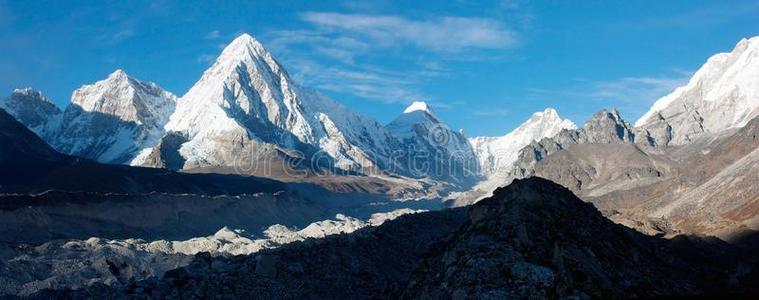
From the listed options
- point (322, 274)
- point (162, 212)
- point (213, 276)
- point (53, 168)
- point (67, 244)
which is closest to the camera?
point (213, 276)

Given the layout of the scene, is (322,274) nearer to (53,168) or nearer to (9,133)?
(53,168)

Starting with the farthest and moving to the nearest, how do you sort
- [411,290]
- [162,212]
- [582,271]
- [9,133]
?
[9,133] → [162,212] → [411,290] → [582,271]

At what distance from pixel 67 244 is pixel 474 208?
56.6 metres

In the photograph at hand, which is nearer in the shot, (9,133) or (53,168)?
(53,168)

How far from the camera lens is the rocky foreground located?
814 inches

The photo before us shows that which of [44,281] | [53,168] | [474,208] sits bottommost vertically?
[44,281]

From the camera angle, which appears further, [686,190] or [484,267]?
[686,190]

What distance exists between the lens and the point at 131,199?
109 m

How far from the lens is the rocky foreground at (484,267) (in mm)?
20672

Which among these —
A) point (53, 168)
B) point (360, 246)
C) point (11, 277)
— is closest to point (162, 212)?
point (53, 168)

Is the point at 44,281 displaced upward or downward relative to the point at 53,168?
downward

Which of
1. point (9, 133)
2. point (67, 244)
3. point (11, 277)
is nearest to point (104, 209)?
point (67, 244)

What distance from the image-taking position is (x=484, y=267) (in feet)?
68.3

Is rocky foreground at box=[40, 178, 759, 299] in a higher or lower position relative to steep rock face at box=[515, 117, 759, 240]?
lower
